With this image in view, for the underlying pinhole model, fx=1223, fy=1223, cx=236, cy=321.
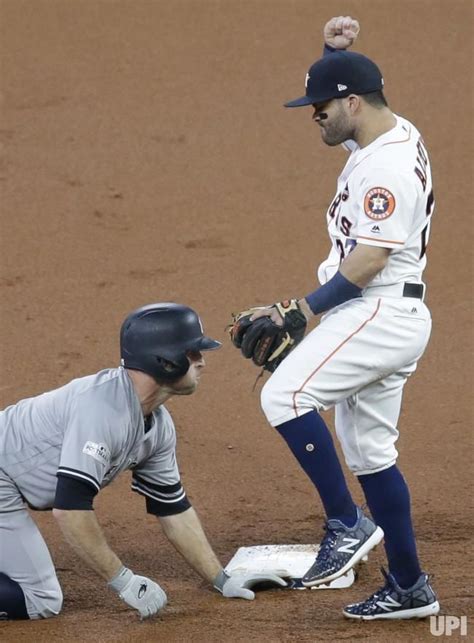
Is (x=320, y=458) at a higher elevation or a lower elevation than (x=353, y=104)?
lower

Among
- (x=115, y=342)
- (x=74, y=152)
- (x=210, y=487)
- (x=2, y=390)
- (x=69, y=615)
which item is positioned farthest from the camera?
(x=74, y=152)

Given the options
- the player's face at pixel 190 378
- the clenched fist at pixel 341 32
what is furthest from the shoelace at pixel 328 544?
the clenched fist at pixel 341 32

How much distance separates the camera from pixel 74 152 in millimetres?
9523

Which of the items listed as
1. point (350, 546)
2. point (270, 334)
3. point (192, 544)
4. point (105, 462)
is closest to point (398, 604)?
point (350, 546)

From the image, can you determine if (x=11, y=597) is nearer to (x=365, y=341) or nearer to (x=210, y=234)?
(x=365, y=341)

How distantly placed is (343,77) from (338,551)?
1752 millimetres

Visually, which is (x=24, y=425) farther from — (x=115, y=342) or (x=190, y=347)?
(x=115, y=342)

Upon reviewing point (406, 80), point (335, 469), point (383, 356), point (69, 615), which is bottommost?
point (69, 615)

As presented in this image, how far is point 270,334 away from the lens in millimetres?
4496

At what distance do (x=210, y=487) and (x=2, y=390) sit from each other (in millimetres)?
1529

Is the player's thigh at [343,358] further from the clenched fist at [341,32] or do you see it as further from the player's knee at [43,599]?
the clenched fist at [341,32]

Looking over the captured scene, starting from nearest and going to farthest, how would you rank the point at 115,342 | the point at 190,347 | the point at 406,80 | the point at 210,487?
the point at 190,347 < the point at 210,487 < the point at 115,342 < the point at 406,80

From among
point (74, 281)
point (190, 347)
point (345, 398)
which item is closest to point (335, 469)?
point (345, 398)

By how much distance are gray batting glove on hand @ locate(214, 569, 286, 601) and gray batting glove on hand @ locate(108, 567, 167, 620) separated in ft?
1.19
